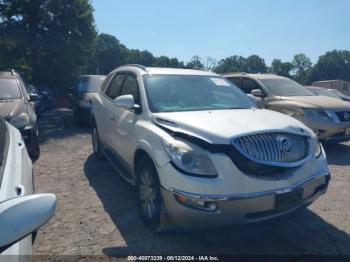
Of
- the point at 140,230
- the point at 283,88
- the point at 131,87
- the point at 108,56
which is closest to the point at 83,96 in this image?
the point at 283,88

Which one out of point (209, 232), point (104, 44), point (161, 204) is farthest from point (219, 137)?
point (104, 44)

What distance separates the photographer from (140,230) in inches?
156

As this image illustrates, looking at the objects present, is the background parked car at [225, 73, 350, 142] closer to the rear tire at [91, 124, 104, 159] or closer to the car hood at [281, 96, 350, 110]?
the car hood at [281, 96, 350, 110]

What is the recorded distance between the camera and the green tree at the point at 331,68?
275 ft

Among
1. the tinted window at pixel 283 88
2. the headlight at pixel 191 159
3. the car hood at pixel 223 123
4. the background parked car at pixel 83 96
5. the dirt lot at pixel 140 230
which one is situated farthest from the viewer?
the background parked car at pixel 83 96

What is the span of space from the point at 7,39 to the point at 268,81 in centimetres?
1927

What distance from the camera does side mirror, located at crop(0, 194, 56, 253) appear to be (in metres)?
1.55

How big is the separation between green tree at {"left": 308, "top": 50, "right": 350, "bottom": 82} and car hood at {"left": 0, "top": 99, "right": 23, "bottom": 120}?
8495 centimetres

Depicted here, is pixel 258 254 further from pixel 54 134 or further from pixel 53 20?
pixel 53 20

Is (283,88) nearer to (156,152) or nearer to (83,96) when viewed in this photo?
(83,96)

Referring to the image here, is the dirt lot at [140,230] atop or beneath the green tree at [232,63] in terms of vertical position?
beneath

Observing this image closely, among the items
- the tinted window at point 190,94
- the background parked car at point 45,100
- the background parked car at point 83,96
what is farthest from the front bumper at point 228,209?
the background parked car at point 45,100

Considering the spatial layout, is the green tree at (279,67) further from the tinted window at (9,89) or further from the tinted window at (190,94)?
the tinted window at (190,94)

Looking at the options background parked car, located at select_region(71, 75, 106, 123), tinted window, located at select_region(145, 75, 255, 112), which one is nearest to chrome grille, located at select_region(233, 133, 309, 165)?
tinted window, located at select_region(145, 75, 255, 112)
